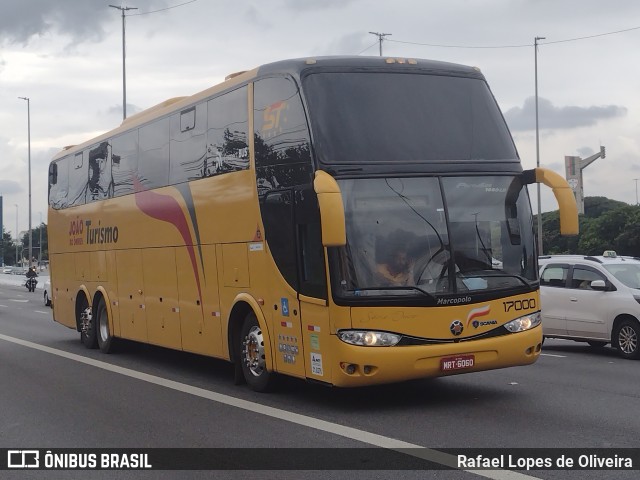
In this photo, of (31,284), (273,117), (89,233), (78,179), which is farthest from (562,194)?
(31,284)

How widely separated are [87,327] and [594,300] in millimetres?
9364

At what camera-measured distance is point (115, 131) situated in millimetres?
17281

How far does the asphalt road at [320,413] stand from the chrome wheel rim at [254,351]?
12.5 inches

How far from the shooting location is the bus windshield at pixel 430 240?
9945 mm

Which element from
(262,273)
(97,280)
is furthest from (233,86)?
(97,280)

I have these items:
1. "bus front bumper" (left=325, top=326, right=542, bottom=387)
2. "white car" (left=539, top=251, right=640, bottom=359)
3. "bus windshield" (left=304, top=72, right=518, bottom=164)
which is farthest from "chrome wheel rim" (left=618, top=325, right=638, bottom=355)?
"bus front bumper" (left=325, top=326, right=542, bottom=387)

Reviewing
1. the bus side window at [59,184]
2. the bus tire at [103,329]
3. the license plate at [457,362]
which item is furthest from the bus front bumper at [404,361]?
the bus side window at [59,184]

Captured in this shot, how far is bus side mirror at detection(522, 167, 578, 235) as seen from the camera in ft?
35.3

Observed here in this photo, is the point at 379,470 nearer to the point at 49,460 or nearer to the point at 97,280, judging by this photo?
the point at 49,460

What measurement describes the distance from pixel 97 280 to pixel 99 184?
5.79 feet

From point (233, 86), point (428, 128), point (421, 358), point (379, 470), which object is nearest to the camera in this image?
point (379, 470)

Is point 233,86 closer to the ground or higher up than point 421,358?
higher up

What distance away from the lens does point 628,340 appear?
1570cm

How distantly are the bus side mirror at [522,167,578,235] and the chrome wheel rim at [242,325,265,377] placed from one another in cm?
368
